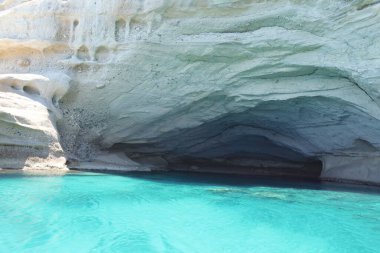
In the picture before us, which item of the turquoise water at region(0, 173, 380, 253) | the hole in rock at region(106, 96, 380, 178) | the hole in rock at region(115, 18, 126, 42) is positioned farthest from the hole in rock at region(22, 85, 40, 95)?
the hole in rock at region(106, 96, 380, 178)

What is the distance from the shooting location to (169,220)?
5.16 m

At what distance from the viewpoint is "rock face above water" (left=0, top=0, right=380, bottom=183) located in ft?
29.1

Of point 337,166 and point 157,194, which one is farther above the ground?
point 337,166

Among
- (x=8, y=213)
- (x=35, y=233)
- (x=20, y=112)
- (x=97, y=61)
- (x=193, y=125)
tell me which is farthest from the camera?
(x=193, y=125)

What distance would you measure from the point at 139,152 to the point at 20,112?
5.36 m

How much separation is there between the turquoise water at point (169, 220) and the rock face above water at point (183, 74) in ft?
9.27

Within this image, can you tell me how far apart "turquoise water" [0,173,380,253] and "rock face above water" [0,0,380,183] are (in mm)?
2826

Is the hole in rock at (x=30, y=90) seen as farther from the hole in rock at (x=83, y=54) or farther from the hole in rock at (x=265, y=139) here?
the hole in rock at (x=265, y=139)

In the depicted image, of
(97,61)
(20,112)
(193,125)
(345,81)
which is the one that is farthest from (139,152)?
(345,81)

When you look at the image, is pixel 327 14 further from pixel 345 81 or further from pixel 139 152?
pixel 139 152

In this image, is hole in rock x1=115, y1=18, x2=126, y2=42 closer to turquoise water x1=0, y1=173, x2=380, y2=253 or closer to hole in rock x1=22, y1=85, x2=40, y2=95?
hole in rock x1=22, y1=85, x2=40, y2=95

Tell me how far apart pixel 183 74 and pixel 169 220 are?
577 centimetres

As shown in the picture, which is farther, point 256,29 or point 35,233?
point 256,29

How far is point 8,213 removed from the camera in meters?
4.92
